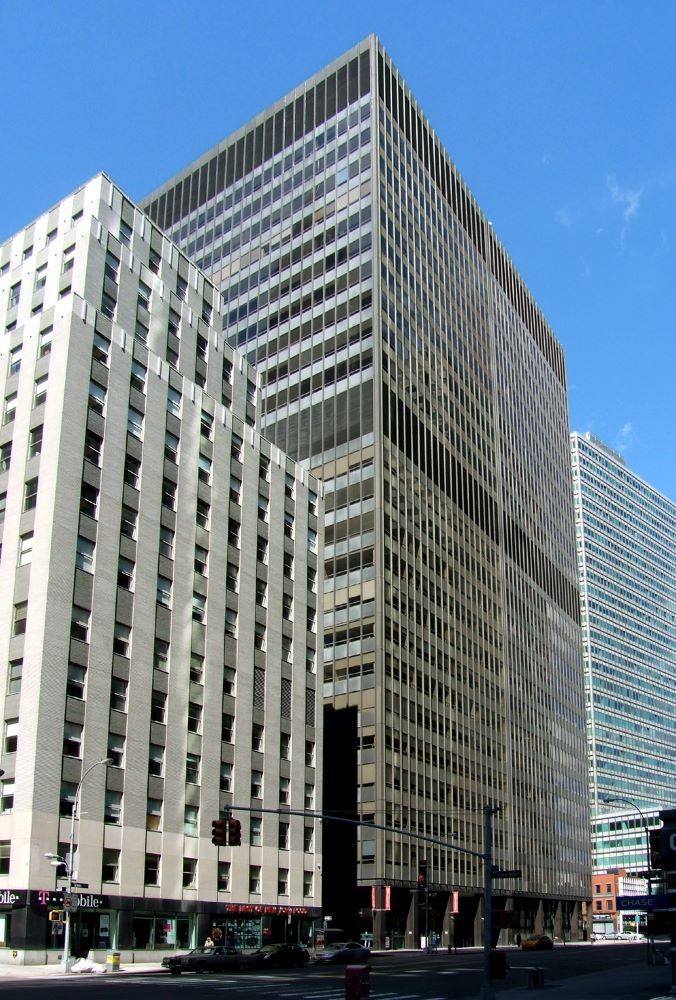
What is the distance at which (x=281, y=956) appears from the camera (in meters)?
59.6

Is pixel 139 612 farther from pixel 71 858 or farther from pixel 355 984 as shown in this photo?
pixel 355 984

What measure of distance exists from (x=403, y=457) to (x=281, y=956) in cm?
5573

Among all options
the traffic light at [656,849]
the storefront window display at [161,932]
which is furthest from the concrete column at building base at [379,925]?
the traffic light at [656,849]

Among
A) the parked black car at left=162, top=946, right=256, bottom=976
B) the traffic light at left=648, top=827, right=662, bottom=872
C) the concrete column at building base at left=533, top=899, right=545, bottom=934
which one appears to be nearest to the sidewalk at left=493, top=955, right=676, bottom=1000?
the traffic light at left=648, top=827, right=662, bottom=872

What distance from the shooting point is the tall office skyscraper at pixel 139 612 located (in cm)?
5566

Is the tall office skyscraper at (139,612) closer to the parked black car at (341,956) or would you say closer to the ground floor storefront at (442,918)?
the parked black car at (341,956)

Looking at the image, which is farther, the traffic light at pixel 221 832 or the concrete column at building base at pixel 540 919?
the concrete column at building base at pixel 540 919

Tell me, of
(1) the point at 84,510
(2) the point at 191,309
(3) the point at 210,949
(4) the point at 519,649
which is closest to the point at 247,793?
(3) the point at 210,949

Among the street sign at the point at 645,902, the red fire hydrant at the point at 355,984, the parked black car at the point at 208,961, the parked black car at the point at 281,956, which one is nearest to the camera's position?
the red fire hydrant at the point at 355,984

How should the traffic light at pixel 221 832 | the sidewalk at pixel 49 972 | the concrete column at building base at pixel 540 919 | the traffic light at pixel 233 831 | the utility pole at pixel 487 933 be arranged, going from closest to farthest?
the utility pole at pixel 487 933 → the traffic light at pixel 221 832 → the traffic light at pixel 233 831 → the sidewalk at pixel 49 972 → the concrete column at building base at pixel 540 919

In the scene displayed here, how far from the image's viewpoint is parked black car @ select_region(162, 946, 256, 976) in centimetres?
5098

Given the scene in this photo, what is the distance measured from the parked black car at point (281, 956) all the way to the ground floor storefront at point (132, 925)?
15.1 feet

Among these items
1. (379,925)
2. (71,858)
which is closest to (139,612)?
(71,858)

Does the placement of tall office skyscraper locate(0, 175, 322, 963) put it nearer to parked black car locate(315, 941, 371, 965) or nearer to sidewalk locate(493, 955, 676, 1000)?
parked black car locate(315, 941, 371, 965)
